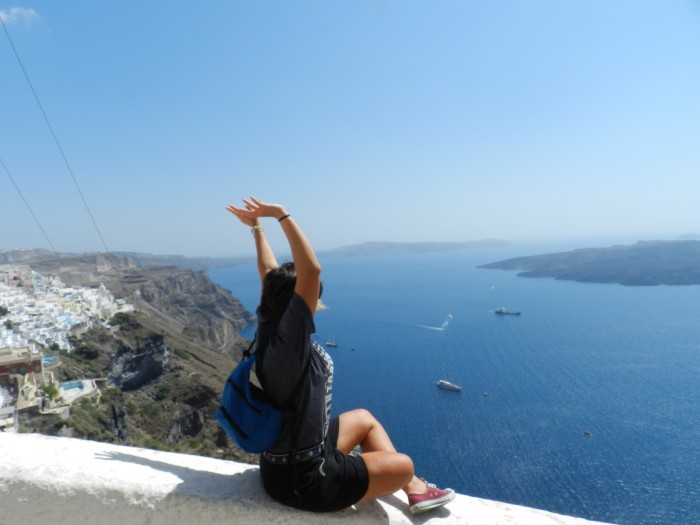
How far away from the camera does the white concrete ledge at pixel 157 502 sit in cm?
134

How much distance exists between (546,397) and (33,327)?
122 feet

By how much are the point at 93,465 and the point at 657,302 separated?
7650cm

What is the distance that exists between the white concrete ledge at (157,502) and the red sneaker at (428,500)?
28 millimetres

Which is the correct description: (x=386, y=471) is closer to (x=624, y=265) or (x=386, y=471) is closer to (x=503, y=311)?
(x=503, y=311)

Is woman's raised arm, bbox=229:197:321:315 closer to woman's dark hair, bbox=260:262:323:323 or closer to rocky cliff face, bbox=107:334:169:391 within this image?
woman's dark hair, bbox=260:262:323:323

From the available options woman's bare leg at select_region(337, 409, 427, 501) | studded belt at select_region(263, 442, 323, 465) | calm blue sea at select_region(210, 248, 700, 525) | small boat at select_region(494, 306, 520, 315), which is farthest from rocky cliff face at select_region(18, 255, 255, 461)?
small boat at select_region(494, 306, 520, 315)

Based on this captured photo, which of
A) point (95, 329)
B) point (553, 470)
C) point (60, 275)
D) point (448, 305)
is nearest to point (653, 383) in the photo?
point (553, 470)

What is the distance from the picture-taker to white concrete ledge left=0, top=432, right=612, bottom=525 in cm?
134

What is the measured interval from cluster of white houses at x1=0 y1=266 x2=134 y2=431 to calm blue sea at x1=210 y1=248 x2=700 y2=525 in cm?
1818

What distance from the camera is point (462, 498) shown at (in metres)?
1.56

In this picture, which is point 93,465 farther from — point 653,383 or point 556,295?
point 556,295

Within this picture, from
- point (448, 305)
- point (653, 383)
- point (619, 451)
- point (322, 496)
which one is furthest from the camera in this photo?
point (448, 305)

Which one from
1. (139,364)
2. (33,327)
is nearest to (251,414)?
(139,364)

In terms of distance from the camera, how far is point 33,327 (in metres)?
31.3
